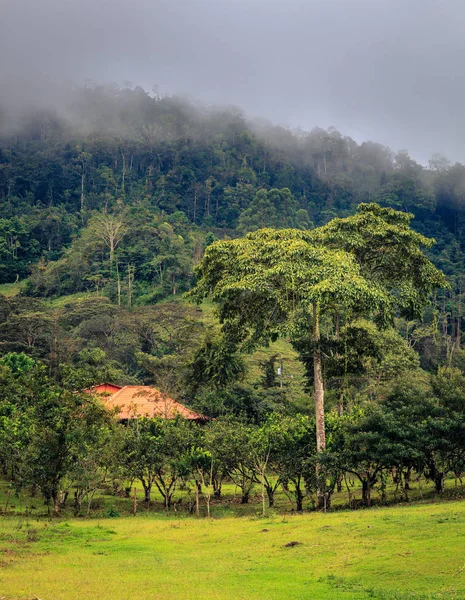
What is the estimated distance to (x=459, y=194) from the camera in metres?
130

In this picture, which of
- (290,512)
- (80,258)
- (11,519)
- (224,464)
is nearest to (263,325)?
(224,464)

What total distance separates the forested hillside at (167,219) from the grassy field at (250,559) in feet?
30.0

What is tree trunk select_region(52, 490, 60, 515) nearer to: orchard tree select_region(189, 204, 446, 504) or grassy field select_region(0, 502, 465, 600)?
grassy field select_region(0, 502, 465, 600)

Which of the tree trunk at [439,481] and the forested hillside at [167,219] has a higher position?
the forested hillside at [167,219]

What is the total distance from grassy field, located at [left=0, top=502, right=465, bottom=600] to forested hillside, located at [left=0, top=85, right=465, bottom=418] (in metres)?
9.14

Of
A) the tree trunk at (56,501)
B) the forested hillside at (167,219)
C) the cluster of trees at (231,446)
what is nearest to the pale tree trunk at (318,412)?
the cluster of trees at (231,446)

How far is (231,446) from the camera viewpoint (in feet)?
87.1

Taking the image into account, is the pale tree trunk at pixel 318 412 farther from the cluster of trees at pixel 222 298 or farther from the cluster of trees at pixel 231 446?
the cluster of trees at pixel 231 446

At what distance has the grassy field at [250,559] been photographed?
12.1 m

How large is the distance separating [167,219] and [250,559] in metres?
86.2

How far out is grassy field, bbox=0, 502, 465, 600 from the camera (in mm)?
12117

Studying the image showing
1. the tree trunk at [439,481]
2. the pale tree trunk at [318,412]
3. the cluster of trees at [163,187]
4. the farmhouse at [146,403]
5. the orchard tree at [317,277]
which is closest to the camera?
the tree trunk at [439,481]

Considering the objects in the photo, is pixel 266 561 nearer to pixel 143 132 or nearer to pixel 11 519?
pixel 11 519

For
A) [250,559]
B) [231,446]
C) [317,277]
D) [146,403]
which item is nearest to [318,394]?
[231,446]
